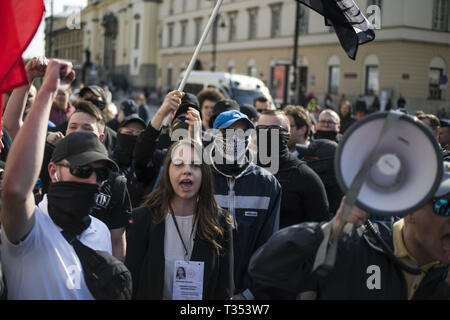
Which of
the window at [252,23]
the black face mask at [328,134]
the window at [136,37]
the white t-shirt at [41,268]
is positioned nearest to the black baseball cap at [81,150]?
the white t-shirt at [41,268]

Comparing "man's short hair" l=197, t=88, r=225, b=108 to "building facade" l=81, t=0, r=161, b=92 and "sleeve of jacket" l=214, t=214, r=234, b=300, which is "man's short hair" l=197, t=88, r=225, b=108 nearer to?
"sleeve of jacket" l=214, t=214, r=234, b=300

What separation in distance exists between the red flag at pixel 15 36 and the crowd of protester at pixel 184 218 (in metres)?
0.21

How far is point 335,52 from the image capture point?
35.1m

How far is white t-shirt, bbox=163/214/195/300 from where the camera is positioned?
10.1 ft

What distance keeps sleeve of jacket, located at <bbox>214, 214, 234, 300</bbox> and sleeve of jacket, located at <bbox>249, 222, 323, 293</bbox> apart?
0.99 meters

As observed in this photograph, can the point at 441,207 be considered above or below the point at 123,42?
below

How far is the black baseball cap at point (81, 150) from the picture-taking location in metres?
2.40

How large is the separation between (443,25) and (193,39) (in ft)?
88.8

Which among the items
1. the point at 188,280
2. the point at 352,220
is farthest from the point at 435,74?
the point at 352,220

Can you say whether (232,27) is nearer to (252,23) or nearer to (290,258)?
(252,23)

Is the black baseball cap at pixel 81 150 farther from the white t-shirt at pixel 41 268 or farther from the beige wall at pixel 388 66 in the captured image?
the beige wall at pixel 388 66

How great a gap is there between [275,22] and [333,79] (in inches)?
304

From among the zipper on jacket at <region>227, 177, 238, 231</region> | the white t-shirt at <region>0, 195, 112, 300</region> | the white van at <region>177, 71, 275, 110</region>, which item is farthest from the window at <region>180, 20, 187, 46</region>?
the white t-shirt at <region>0, 195, 112, 300</region>

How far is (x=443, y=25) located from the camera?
100 feet
